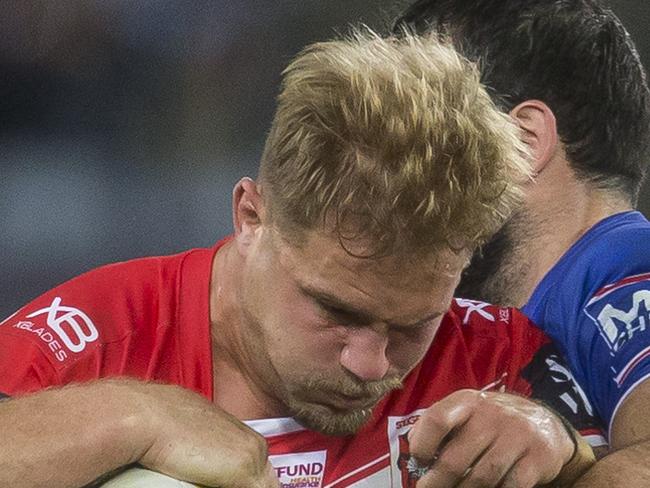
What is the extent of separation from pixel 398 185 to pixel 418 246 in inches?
2.8

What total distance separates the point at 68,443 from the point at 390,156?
44 centimetres

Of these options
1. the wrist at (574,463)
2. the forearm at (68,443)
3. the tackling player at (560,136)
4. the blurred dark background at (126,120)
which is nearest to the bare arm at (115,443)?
the forearm at (68,443)

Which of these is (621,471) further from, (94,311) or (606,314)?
(94,311)

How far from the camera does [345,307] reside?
4.09 ft

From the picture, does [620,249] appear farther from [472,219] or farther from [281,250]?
[281,250]

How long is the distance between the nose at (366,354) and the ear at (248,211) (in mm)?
183

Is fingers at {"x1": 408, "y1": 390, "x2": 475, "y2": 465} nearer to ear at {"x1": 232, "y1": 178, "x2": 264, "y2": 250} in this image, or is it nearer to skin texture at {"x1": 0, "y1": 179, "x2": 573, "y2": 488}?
skin texture at {"x1": 0, "y1": 179, "x2": 573, "y2": 488}

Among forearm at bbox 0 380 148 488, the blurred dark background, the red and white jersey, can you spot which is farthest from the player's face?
the blurred dark background

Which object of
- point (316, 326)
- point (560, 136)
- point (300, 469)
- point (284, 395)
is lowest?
point (300, 469)

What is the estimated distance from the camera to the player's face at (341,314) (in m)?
1.24

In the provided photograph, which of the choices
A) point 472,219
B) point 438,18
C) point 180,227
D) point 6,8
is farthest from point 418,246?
point 6,8

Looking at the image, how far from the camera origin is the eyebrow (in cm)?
125

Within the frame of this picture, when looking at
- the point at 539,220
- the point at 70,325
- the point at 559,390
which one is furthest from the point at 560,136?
A: the point at 70,325

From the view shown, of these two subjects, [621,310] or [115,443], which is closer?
[115,443]
